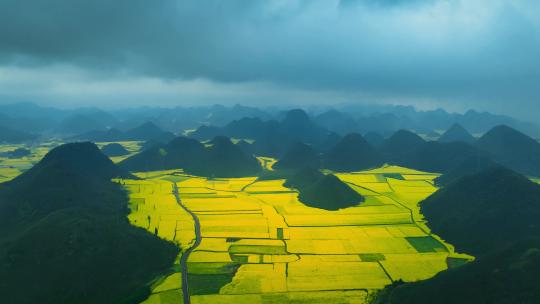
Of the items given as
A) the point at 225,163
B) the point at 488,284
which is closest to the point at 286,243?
the point at 488,284

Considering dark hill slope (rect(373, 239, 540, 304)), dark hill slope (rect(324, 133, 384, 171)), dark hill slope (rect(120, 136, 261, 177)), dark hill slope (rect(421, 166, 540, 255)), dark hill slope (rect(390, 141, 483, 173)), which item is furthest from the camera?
dark hill slope (rect(324, 133, 384, 171))

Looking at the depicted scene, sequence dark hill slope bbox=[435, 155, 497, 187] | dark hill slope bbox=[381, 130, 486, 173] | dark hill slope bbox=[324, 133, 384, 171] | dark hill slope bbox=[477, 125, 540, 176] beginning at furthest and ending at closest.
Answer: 1. dark hill slope bbox=[324, 133, 384, 171]
2. dark hill slope bbox=[381, 130, 486, 173]
3. dark hill slope bbox=[477, 125, 540, 176]
4. dark hill slope bbox=[435, 155, 497, 187]

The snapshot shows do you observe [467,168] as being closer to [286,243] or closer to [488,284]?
[286,243]

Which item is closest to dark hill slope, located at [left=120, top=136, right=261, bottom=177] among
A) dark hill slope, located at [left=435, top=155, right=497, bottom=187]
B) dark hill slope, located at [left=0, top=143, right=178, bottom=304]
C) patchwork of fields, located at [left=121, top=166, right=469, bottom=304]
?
patchwork of fields, located at [left=121, top=166, right=469, bottom=304]

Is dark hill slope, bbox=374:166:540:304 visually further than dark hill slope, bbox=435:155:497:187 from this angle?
No

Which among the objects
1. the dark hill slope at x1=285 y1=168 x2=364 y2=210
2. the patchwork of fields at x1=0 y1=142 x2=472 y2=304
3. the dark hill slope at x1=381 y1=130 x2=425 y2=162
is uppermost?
the dark hill slope at x1=381 y1=130 x2=425 y2=162

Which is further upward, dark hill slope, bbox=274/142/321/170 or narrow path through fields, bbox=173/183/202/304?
dark hill slope, bbox=274/142/321/170

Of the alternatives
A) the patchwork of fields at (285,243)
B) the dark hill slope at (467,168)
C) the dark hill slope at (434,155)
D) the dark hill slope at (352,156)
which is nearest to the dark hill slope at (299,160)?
the dark hill slope at (352,156)

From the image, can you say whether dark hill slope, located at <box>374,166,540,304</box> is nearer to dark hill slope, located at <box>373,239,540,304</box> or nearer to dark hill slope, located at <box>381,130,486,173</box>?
dark hill slope, located at <box>373,239,540,304</box>
